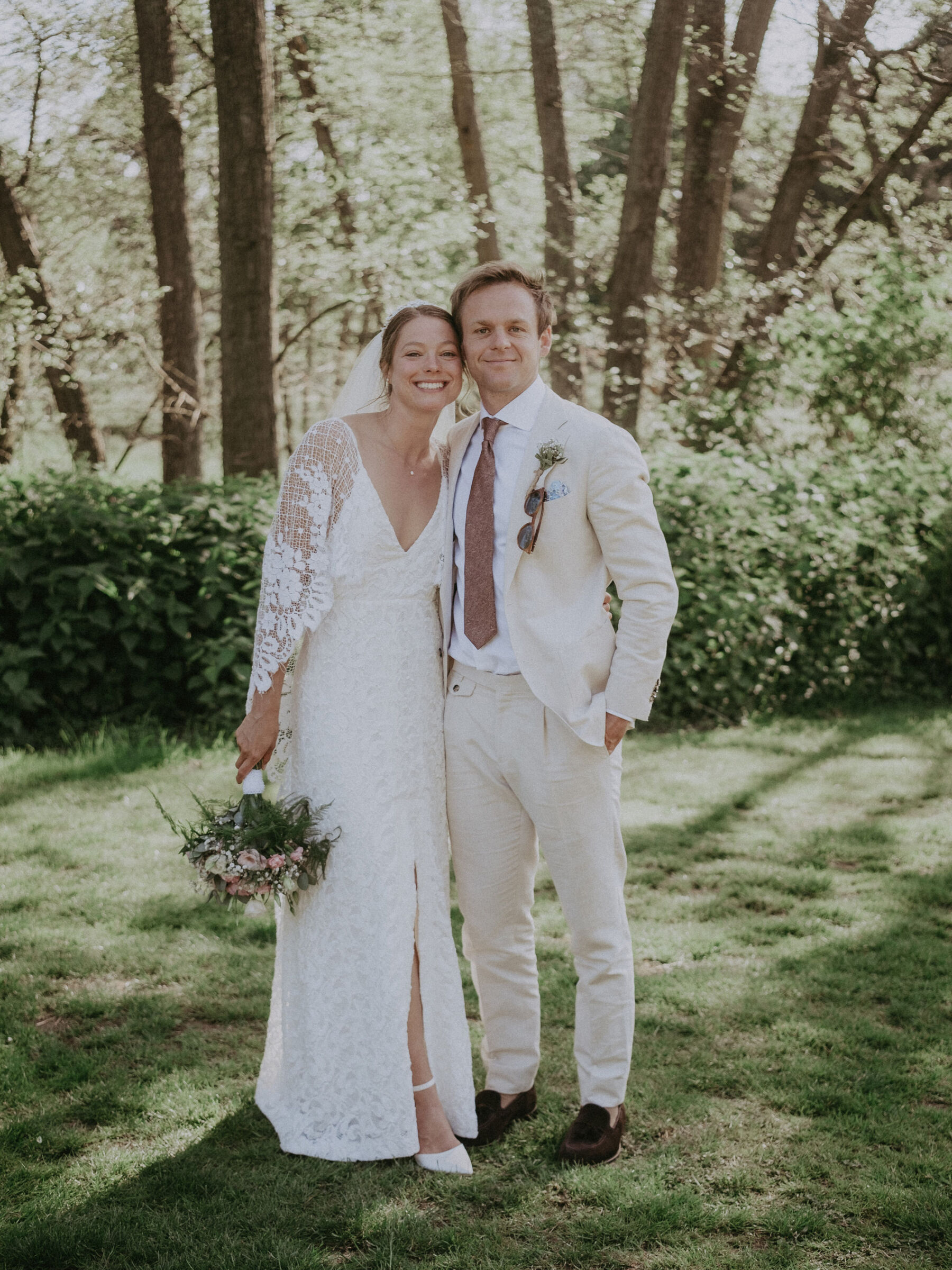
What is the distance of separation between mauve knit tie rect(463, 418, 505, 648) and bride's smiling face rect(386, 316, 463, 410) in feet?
0.63

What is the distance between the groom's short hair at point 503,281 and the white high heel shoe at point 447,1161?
7.39 ft

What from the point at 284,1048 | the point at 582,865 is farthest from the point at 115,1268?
the point at 582,865

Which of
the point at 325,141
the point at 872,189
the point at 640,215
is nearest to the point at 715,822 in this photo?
the point at 640,215

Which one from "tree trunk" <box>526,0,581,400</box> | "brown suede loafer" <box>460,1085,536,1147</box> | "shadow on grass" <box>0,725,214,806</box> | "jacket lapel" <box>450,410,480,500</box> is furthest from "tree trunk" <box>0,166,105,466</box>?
"brown suede loafer" <box>460,1085,536,1147</box>

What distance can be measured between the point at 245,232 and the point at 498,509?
5001mm

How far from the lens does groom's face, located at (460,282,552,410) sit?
3064 millimetres

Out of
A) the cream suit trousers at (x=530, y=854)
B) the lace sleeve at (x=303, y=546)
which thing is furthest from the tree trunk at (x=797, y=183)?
the cream suit trousers at (x=530, y=854)

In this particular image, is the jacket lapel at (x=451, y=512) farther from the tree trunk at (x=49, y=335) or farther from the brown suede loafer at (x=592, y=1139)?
the tree trunk at (x=49, y=335)

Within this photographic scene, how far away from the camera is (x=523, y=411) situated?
3121mm

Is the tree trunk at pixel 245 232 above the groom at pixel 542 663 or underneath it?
above

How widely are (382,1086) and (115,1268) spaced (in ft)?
2.52

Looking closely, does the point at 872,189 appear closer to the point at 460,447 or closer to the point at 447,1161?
the point at 460,447

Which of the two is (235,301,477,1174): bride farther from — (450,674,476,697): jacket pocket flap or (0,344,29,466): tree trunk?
(0,344,29,466): tree trunk

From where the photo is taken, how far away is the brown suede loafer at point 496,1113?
10.4 feet
